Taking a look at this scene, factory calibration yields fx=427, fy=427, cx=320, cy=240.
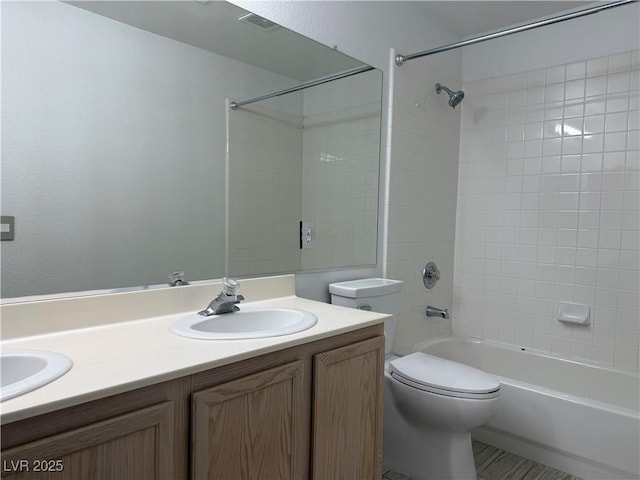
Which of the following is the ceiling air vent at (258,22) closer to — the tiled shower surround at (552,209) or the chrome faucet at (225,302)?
the chrome faucet at (225,302)

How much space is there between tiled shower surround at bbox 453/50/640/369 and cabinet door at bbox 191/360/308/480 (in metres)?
1.93

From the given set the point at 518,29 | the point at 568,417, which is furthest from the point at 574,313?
the point at 518,29

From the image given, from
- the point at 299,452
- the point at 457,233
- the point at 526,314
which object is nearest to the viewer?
the point at 299,452

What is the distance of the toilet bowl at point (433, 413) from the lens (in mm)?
1687

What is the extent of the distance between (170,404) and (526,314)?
2327mm

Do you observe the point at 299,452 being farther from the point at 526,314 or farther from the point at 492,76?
the point at 492,76

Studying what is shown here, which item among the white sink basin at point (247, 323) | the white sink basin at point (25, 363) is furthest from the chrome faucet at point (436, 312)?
the white sink basin at point (25, 363)

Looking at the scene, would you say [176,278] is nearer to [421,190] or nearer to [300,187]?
[300,187]

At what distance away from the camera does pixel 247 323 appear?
4.76 feet

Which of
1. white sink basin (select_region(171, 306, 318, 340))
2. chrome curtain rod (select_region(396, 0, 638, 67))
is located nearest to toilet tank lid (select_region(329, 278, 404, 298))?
white sink basin (select_region(171, 306, 318, 340))

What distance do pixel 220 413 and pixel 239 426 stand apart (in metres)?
0.07

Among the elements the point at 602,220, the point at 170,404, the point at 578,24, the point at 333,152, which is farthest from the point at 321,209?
the point at 578,24

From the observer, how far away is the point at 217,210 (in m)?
1.55

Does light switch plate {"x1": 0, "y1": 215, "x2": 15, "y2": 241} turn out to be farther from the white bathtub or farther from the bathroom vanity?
the white bathtub
